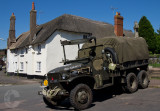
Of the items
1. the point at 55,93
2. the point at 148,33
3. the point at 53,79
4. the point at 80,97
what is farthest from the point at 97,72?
the point at 148,33

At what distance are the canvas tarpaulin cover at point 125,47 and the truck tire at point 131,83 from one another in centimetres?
89

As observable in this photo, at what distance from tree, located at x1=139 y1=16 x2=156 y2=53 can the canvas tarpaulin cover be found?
37.7 metres

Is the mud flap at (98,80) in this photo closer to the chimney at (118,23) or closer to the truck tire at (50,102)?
the truck tire at (50,102)

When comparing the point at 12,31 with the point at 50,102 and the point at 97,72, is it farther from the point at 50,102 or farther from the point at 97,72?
the point at 97,72

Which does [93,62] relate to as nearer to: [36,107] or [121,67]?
[121,67]

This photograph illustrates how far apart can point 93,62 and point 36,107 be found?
10.3 ft

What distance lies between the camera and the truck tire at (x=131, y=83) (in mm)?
9961

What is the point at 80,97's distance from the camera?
7289 mm

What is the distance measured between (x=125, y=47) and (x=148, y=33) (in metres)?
40.3

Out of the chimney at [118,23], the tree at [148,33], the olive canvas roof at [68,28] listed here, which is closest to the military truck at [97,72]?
the olive canvas roof at [68,28]

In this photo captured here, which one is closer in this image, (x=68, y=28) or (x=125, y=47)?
(x=125, y=47)

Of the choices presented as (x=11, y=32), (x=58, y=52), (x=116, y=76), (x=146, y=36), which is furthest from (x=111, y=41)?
(x=146, y=36)

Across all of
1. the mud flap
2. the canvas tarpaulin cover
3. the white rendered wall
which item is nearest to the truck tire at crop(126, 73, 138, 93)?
the canvas tarpaulin cover

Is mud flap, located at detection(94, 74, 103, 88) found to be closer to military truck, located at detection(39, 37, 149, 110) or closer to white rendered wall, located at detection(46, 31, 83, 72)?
military truck, located at detection(39, 37, 149, 110)
